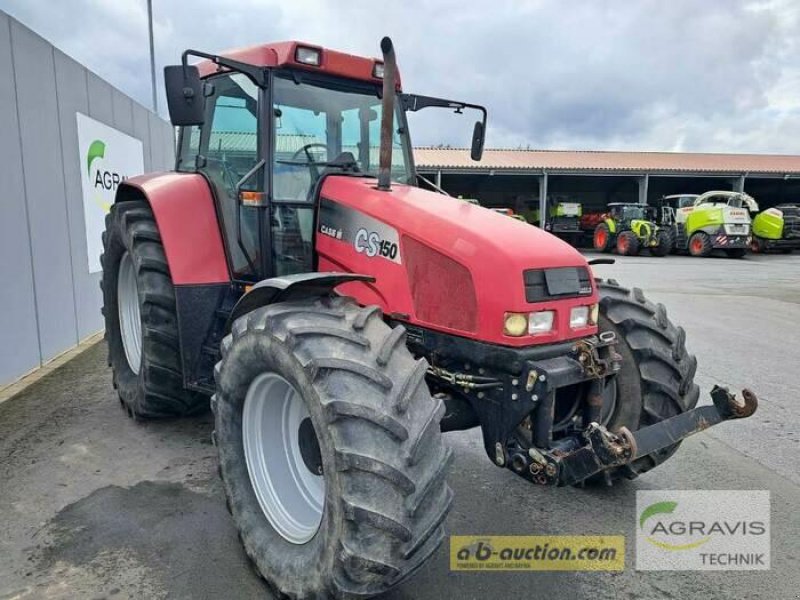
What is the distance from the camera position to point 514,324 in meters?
2.43

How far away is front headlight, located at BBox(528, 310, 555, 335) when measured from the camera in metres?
2.46

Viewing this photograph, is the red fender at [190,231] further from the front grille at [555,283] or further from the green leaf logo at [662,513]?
the green leaf logo at [662,513]

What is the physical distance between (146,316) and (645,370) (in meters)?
2.84

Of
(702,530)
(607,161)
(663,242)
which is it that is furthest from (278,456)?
(607,161)

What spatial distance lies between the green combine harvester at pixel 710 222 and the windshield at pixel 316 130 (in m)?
20.2

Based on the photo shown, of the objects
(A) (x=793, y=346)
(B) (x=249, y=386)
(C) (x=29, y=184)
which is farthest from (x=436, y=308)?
(A) (x=793, y=346)

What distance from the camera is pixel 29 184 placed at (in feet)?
17.5

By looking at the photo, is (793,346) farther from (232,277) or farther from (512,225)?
(232,277)

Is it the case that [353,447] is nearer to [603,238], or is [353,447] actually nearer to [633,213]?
[633,213]

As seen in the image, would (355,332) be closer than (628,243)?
Yes

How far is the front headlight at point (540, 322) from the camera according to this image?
246 centimetres

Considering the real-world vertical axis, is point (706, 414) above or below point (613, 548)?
above

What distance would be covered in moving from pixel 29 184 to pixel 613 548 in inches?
215

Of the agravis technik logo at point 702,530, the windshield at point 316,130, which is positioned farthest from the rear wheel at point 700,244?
the windshield at point 316,130
